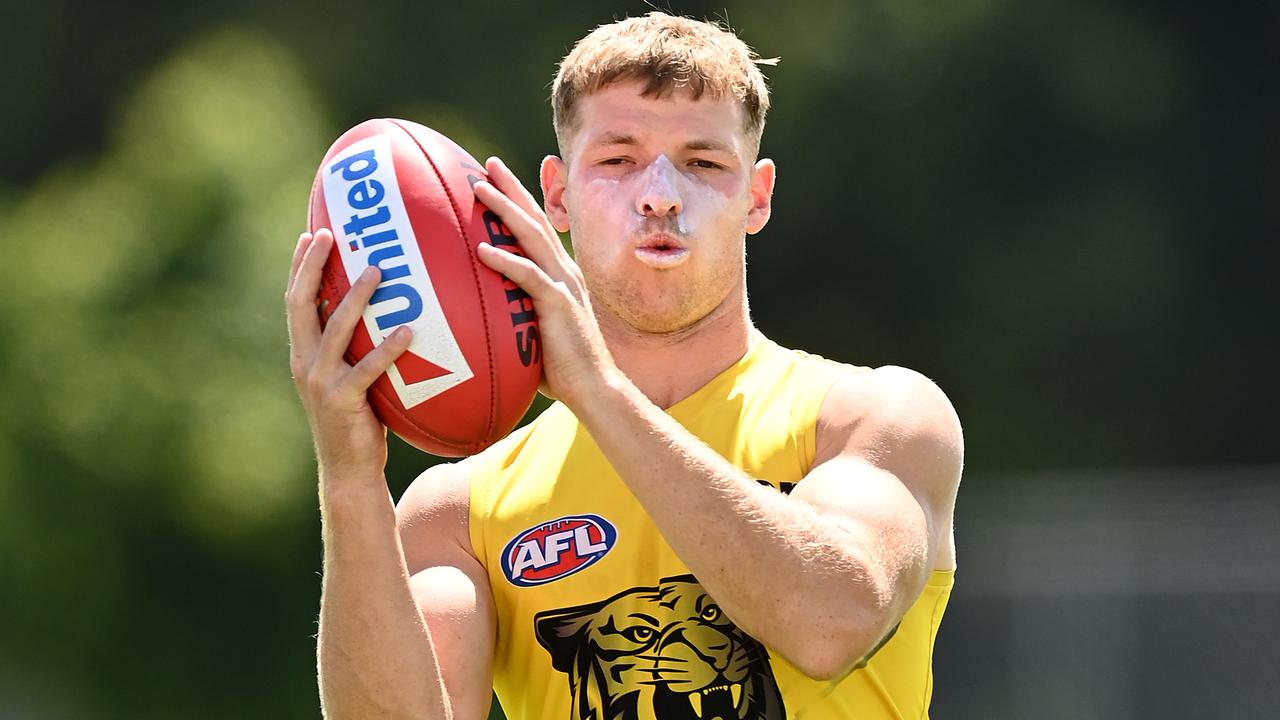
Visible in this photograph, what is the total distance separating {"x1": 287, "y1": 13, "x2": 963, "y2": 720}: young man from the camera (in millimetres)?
2209

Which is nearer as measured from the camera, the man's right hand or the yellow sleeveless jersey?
the man's right hand

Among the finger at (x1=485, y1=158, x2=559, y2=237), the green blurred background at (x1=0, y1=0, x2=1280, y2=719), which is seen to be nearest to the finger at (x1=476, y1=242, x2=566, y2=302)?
the finger at (x1=485, y1=158, x2=559, y2=237)

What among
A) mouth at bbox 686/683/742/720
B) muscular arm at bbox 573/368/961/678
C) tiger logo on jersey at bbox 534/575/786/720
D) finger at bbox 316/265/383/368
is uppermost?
finger at bbox 316/265/383/368

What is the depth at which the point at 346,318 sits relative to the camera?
2.11 metres

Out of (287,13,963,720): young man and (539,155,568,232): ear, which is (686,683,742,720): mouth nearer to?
(287,13,963,720): young man

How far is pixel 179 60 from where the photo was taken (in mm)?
8508

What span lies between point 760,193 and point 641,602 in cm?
89

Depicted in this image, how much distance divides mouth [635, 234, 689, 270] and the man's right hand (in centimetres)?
66

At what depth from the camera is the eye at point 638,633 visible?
2.56 meters

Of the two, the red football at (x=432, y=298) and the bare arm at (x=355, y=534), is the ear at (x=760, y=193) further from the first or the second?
the bare arm at (x=355, y=534)

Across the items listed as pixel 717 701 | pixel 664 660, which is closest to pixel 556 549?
pixel 664 660

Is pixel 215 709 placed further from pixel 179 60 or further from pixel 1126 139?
pixel 1126 139

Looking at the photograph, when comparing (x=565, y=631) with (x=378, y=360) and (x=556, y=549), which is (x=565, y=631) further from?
(x=378, y=360)

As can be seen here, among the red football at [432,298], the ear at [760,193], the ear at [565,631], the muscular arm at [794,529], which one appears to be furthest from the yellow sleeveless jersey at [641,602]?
the red football at [432,298]
